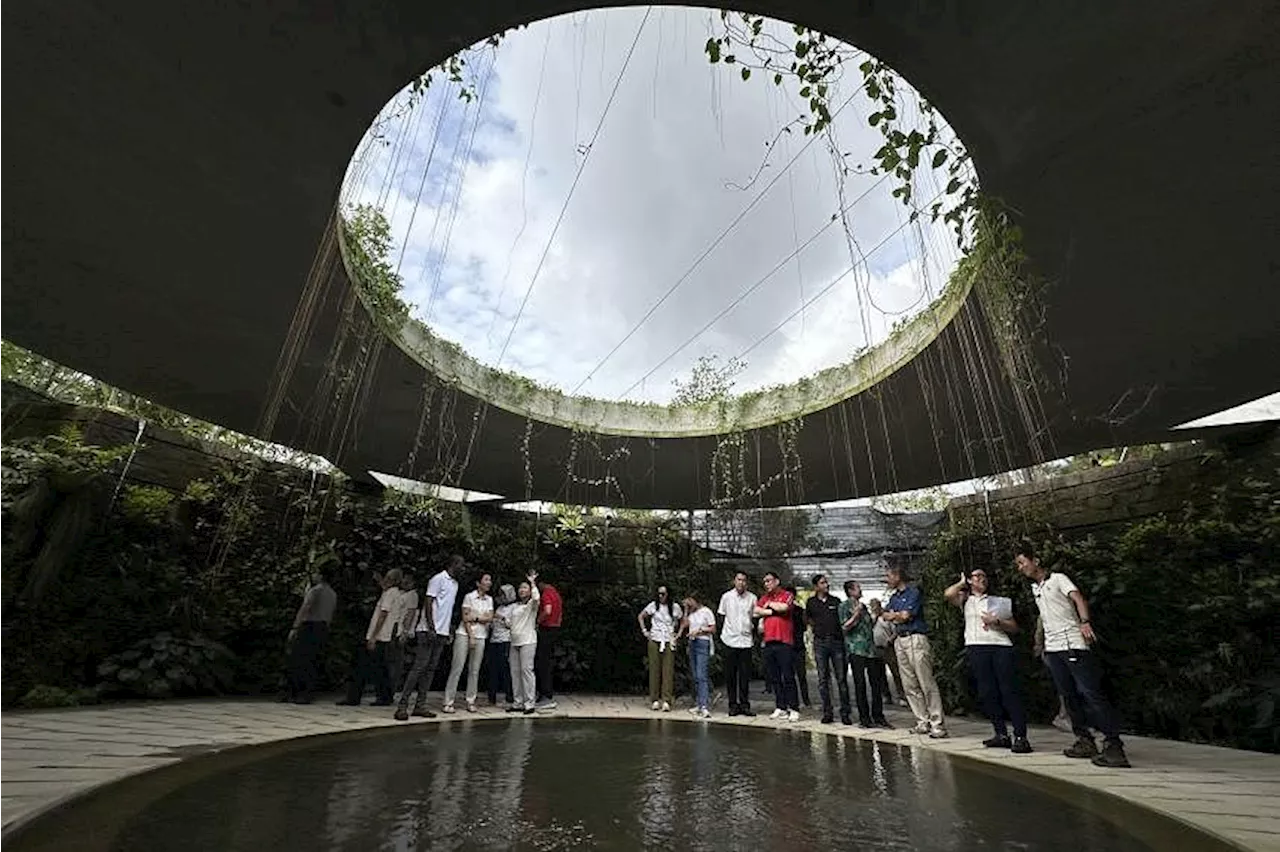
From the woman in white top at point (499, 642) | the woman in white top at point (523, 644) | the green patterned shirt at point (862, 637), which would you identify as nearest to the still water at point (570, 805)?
the green patterned shirt at point (862, 637)

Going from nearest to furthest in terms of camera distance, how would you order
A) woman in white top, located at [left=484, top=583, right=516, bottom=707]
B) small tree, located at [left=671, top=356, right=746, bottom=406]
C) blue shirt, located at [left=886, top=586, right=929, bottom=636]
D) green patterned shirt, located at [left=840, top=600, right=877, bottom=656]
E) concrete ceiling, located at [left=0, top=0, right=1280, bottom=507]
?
concrete ceiling, located at [left=0, top=0, right=1280, bottom=507]
blue shirt, located at [left=886, top=586, right=929, bottom=636]
green patterned shirt, located at [left=840, top=600, right=877, bottom=656]
woman in white top, located at [left=484, top=583, right=516, bottom=707]
small tree, located at [left=671, top=356, right=746, bottom=406]

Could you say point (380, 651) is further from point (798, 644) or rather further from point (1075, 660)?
point (1075, 660)

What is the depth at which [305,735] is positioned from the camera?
468cm

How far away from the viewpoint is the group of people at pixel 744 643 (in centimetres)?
500

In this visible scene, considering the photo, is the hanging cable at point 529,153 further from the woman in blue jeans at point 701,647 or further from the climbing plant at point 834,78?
the woman in blue jeans at point 701,647

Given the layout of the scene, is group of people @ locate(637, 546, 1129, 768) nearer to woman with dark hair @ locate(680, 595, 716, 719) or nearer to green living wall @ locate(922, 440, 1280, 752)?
A: woman with dark hair @ locate(680, 595, 716, 719)

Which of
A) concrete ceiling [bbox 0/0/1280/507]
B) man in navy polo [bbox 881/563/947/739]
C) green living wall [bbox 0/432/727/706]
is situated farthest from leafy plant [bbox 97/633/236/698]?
man in navy polo [bbox 881/563/947/739]

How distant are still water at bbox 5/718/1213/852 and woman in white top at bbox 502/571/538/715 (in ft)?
8.20

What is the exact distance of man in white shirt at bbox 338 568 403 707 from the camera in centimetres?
675

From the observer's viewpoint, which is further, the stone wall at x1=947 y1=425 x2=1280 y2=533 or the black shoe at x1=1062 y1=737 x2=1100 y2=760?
the stone wall at x1=947 y1=425 x2=1280 y2=533

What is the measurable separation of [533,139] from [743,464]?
5765mm

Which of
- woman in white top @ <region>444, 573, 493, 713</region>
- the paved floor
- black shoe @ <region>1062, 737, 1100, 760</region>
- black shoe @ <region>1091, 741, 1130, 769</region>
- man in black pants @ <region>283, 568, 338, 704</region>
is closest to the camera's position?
the paved floor

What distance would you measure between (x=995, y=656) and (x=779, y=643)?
2.41 metres

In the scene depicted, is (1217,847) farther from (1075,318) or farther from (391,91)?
(391,91)
